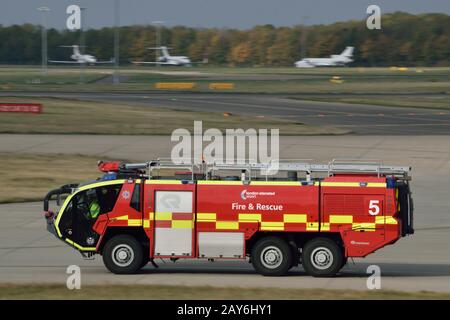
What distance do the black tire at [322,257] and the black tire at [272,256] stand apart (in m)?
0.40

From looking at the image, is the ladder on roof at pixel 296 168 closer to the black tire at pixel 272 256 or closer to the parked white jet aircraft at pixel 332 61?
the black tire at pixel 272 256

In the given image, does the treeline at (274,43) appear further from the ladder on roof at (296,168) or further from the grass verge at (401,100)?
the ladder on roof at (296,168)

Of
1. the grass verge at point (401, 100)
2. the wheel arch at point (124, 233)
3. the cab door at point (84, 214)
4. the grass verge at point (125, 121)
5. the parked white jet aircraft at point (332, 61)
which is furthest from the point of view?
the parked white jet aircraft at point (332, 61)

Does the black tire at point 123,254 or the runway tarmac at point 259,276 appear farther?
the black tire at point 123,254

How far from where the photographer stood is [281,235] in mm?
20297

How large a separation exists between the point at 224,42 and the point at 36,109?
458ft

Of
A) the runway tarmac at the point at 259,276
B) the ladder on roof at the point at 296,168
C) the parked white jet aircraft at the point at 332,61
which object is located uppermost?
the parked white jet aircraft at the point at 332,61

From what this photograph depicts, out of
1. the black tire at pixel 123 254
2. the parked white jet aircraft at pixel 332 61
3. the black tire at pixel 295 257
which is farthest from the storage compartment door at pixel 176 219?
the parked white jet aircraft at pixel 332 61

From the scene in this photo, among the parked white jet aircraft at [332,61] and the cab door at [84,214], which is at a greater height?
the parked white jet aircraft at [332,61]

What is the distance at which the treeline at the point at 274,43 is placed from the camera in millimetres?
176375

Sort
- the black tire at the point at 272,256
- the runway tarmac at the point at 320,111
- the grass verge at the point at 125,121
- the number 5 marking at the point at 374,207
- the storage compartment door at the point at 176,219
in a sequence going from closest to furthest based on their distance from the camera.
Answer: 1. the number 5 marking at the point at 374,207
2. the black tire at the point at 272,256
3. the storage compartment door at the point at 176,219
4. the grass verge at the point at 125,121
5. the runway tarmac at the point at 320,111

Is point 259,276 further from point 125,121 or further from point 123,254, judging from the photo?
point 125,121

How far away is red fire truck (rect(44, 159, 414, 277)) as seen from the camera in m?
20.0

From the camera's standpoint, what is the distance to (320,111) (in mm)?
70500
